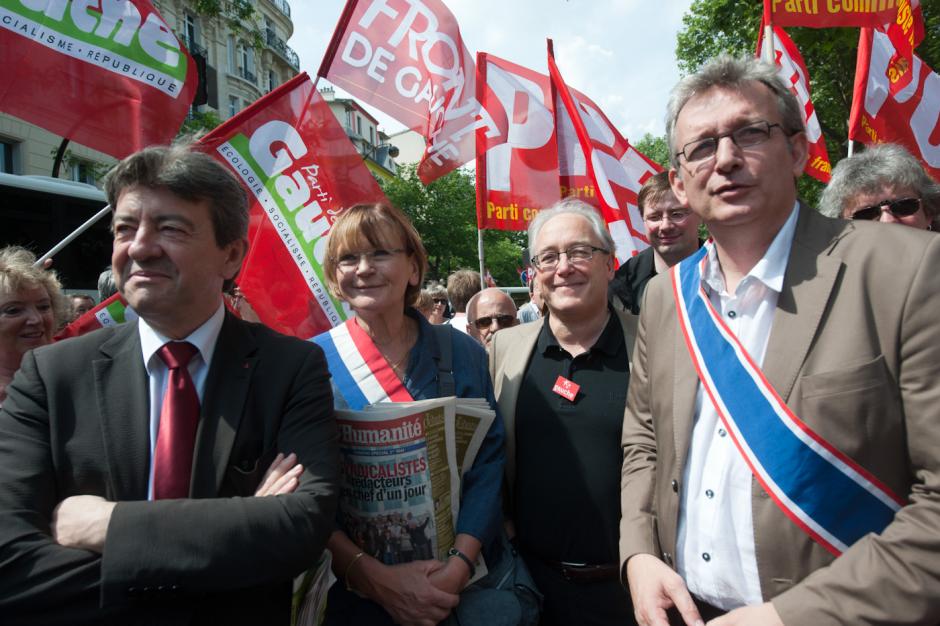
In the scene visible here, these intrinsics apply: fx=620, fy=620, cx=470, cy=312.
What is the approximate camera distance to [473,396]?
223cm

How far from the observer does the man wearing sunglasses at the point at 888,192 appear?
302 cm

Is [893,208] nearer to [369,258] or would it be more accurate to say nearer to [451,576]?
[369,258]

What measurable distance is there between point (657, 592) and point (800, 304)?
815mm

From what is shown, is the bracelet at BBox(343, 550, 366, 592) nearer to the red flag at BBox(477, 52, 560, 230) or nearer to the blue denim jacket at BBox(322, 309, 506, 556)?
the blue denim jacket at BBox(322, 309, 506, 556)

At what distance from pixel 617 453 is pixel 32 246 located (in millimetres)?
9618

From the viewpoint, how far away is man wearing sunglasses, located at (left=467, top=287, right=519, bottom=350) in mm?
4734

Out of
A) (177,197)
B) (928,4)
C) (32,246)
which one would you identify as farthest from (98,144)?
(928,4)

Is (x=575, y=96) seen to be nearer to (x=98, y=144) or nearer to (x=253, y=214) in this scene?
(x=253, y=214)

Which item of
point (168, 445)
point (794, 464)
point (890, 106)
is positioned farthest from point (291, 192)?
point (890, 106)

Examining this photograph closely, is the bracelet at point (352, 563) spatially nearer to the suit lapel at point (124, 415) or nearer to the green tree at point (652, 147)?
the suit lapel at point (124, 415)

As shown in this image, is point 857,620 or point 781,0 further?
point 781,0

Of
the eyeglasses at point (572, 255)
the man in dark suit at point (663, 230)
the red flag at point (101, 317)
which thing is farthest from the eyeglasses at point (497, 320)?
the red flag at point (101, 317)

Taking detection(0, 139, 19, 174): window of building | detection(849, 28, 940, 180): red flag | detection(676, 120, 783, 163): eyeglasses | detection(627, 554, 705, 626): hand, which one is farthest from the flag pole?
detection(0, 139, 19, 174): window of building

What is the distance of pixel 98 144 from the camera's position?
11.5 ft
